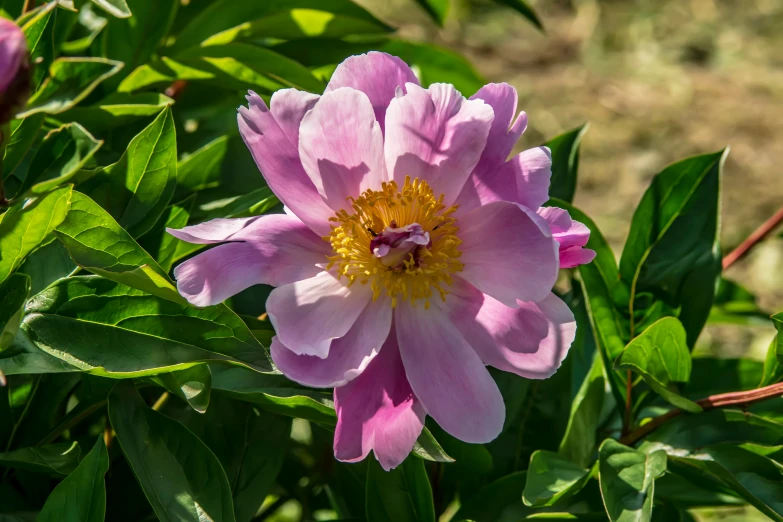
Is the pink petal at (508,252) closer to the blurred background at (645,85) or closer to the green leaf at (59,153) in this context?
the green leaf at (59,153)

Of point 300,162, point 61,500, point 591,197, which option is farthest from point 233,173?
point 591,197

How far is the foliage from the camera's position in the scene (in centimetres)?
62

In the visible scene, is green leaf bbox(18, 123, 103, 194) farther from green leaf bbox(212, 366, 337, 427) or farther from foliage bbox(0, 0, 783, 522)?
green leaf bbox(212, 366, 337, 427)

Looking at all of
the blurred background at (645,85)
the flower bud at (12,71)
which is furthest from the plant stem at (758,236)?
the blurred background at (645,85)

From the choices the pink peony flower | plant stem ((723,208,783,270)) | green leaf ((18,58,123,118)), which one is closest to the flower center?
the pink peony flower

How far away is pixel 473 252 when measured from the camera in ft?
2.19

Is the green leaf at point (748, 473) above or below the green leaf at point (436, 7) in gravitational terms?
below

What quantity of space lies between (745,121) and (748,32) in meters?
0.54

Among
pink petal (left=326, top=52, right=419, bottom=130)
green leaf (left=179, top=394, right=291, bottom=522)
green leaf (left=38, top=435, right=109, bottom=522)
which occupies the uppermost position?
pink petal (left=326, top=52, right=419, bottom=130)

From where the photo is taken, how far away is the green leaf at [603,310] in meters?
0.81

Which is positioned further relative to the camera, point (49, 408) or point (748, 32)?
point (748, 32)

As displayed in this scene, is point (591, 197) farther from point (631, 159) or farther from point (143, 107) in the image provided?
point (143, 107)

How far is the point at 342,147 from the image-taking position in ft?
2.15

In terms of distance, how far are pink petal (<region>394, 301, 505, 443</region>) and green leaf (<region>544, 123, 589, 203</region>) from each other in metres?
0.28
